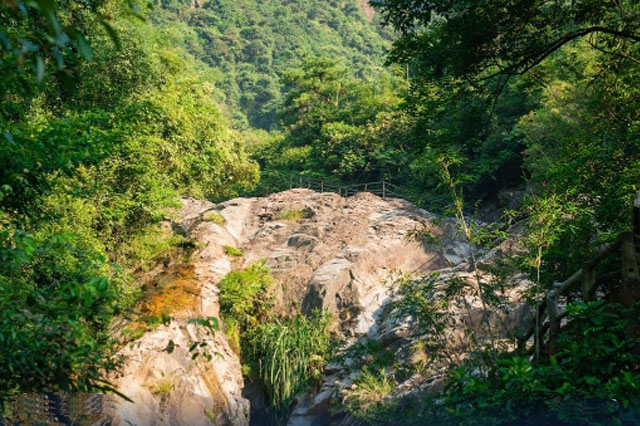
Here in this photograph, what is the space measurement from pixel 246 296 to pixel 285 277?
155cm

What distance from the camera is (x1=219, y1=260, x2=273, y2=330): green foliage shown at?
44.7 ft

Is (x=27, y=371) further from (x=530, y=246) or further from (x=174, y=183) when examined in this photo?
(x=174, y=183)

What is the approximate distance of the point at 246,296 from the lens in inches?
540

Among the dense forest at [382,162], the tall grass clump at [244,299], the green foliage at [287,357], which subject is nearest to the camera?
the dense forest at [382,162]

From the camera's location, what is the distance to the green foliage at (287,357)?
1228cm

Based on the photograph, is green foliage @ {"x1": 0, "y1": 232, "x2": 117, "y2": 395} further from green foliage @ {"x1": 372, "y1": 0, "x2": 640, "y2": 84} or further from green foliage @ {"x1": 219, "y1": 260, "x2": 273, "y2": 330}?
green foliage @ {"x1": 219, "y1": 260, "x2": 273, "y2": 330}

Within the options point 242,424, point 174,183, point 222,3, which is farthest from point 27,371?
point 222,3

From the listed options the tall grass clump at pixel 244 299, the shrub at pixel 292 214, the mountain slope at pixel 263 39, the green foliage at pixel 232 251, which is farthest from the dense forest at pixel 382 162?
the mountain slope at pixel 263 39

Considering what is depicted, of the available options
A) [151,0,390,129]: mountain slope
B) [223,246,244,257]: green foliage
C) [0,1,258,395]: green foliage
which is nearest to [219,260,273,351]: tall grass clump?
[223,246,244,257]: green foliage

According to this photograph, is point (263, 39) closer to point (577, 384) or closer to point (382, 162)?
point (382, 162)

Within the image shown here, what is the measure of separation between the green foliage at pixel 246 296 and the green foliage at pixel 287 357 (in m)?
0.63

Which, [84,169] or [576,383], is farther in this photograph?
[84,169]

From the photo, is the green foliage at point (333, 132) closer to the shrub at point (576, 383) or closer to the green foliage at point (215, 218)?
the green foliage at point (215, 218)

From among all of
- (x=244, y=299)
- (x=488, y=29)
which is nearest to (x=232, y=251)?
(x=244, y=299)
